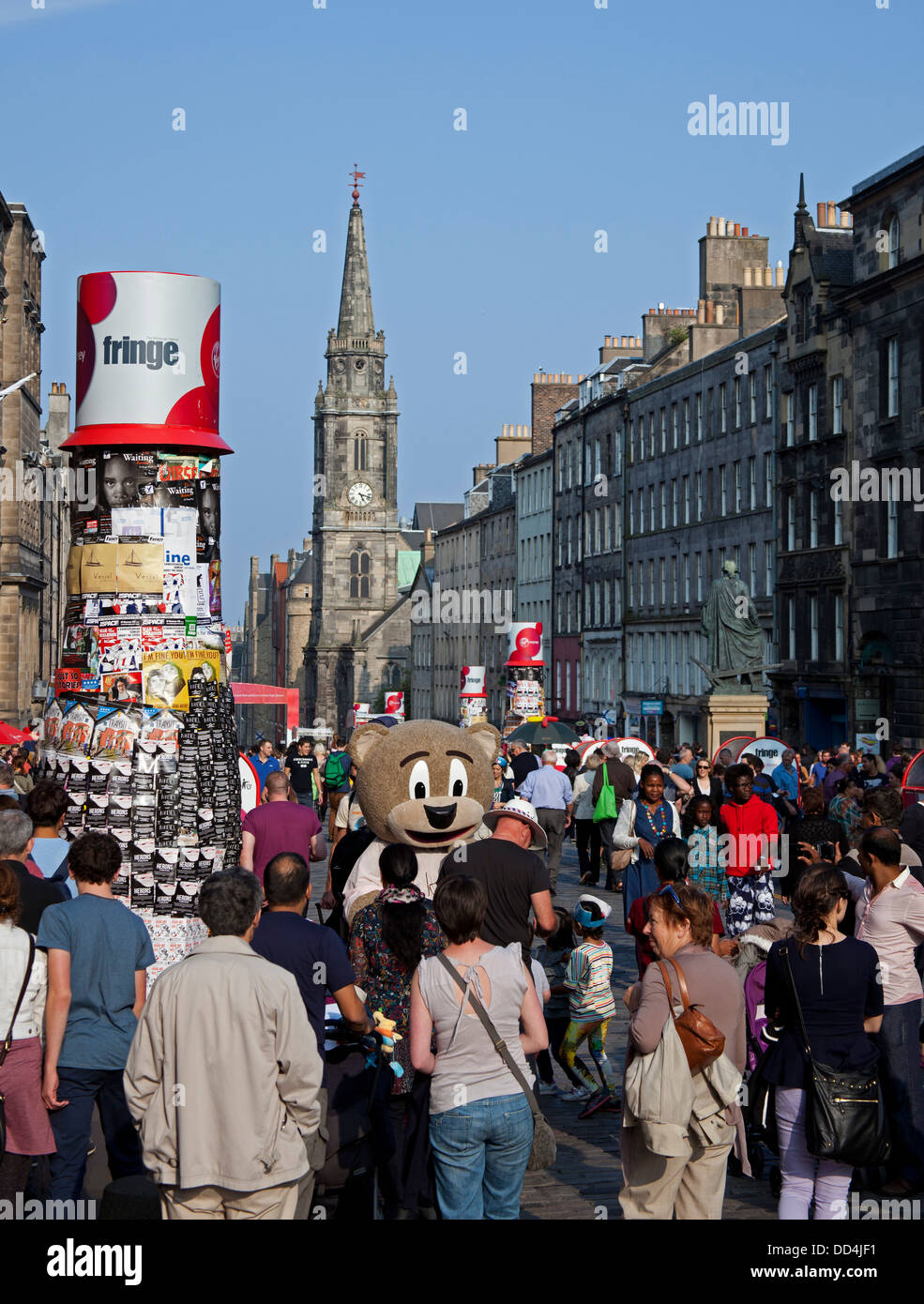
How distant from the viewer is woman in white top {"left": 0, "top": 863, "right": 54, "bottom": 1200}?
7172 millimetres

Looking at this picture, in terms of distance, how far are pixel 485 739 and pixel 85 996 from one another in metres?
4.06

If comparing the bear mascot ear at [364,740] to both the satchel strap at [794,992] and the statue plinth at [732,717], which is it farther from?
the statue plinth at [732,717]

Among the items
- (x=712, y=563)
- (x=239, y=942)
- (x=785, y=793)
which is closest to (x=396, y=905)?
(x=239, y=942)

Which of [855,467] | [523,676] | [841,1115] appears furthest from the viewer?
[855,467]

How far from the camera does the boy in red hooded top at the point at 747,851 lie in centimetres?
1099

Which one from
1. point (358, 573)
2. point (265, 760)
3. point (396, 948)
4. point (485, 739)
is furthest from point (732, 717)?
point (358, 573)

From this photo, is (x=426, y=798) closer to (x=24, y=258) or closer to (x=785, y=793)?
(x=785, y=793)

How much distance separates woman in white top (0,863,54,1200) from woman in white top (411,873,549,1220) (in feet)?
5.55

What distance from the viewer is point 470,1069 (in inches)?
255

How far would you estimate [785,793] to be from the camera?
19.1 metres

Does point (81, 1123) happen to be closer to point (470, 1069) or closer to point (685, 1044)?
point (470, 1069)

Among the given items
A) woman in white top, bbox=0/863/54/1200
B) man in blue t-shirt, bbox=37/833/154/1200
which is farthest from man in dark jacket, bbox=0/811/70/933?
woman in white top, bbox=0/863/54/1200

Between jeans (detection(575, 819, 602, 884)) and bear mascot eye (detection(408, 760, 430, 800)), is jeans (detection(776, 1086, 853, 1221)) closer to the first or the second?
bear mascot eye (detection(408, 760, 430, 800))
